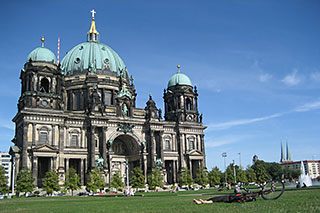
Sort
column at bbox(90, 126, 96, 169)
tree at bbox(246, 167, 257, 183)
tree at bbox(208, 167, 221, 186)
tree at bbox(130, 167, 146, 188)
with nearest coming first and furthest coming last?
column at bbox(90, 126, 96, 169) → tree at bbox(130, 167, 146, 188) → tree at bbox(208, 167, 221, 186) → tree at bbox(246, 167, 257, 183)

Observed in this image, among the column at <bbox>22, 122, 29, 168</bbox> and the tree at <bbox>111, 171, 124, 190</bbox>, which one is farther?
the tree at <bbox>111, 171, 124, 190</bbox>

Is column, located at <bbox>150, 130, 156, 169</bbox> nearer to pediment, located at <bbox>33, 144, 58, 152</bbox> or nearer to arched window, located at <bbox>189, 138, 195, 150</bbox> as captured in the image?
arched window, located at <bbox>189, 138, 195, 150</bbox>

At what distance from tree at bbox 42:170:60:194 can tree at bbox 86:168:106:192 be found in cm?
606

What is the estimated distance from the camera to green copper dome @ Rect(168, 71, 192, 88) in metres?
92.6

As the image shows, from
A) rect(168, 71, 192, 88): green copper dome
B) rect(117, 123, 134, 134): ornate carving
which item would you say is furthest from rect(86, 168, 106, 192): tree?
rect(168, 71, 192, 88): green copper dome

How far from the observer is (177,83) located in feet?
303

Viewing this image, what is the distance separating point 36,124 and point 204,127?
1669 inches

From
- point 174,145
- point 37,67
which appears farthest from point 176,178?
point 37,67

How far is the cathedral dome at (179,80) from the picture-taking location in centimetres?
9262

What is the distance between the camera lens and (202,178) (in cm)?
8150

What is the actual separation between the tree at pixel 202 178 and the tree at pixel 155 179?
11.2 meters

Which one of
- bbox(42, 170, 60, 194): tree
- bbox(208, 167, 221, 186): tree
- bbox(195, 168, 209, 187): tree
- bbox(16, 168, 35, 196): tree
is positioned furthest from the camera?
bbox(208, 167, 221, 186): tree

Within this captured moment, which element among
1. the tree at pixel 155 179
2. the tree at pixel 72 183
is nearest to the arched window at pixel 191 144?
the tree at pixel 155 179

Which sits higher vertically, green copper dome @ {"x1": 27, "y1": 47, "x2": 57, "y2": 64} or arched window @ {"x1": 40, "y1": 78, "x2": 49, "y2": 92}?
green copper dome @ {"x1": 27, "y1": 47, "x2": 57, "y2": 64}
